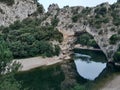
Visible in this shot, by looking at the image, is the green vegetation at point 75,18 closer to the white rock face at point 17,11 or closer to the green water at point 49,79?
A: the green water at point 49,79

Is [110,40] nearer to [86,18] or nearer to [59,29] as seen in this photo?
[86,18]

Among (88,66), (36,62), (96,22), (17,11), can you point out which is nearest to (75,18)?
(96,22)

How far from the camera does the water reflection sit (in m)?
87.9

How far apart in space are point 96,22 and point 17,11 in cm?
4358

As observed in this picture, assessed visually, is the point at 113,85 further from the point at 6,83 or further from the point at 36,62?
the point at 6,83

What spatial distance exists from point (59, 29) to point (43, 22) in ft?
22.2

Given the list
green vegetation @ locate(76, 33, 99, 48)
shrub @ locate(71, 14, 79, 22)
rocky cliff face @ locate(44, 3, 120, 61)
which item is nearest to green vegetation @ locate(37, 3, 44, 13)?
rocky cliff face @ locate(44, 3, 120, 61)

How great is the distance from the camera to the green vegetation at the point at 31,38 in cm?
10744

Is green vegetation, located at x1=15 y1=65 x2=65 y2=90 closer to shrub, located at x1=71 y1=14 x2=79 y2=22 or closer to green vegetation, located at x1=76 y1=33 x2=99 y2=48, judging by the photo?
shrub, located at x1=71 y1=14 x2=79 y2=22

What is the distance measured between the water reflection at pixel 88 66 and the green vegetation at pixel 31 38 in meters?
7.69

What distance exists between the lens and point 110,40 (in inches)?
4094

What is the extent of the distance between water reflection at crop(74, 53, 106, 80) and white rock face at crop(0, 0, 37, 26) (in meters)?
32.4

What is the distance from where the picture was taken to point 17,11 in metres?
143

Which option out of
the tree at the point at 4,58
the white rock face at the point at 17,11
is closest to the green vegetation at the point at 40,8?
the white rock face at the point at 17,11
